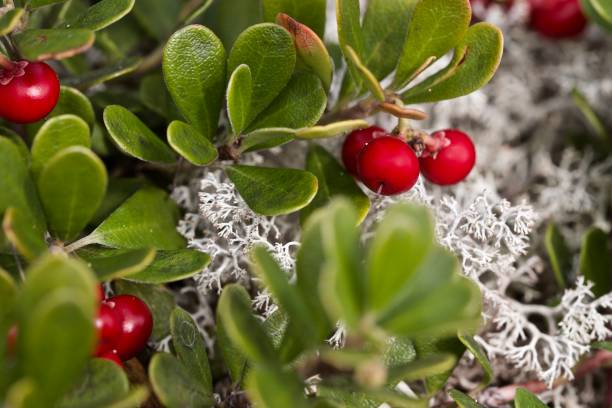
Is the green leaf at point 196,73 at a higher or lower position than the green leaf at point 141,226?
higher

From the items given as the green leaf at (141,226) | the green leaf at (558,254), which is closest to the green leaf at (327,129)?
the green leaf at (141,226)

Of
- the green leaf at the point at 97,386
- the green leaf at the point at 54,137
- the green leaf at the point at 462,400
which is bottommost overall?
the green leaf at the point at 462,400

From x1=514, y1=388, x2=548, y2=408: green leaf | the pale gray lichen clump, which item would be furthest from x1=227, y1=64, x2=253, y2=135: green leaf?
x1=514, y1=388, x2=548, y2=408: green leaf

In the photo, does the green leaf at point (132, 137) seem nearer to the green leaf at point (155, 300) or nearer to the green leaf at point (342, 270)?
the green leaf at point (155, 300)

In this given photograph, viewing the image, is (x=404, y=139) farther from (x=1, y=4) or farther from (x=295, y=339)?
(x=1, y=4)

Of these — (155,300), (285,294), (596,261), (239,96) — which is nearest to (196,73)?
(239,96)
